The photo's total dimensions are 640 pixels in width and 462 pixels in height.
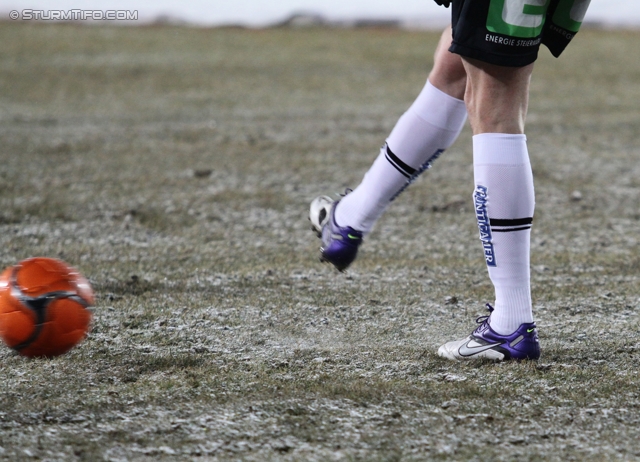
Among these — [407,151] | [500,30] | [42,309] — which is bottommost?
[42,309]

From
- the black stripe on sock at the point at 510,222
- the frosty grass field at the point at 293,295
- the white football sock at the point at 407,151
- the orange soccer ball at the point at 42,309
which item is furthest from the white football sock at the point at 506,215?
the orange soccer ball at the point at 42,309

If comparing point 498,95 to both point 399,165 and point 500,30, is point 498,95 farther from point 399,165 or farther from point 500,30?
point 399,165

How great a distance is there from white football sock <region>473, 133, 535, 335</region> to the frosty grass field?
23cm

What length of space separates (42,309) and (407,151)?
1.52 m

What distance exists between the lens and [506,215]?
2.70 meters

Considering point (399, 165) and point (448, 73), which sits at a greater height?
point (448, 73)

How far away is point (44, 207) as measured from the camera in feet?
19.0

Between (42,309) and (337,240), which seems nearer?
(42,309)

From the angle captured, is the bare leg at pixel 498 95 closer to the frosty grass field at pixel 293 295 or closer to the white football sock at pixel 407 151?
the white football sock at pixel 407 151

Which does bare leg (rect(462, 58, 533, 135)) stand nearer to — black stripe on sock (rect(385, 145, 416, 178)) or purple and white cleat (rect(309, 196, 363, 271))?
Answer: black stripe on sock (rect(385, 145, 416, 178))

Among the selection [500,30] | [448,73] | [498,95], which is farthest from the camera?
[448,73]

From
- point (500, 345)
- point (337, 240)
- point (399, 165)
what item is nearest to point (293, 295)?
point (337, 240)

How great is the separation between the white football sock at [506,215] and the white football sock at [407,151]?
401 millimetres

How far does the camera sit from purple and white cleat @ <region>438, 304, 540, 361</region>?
8.95 ft
